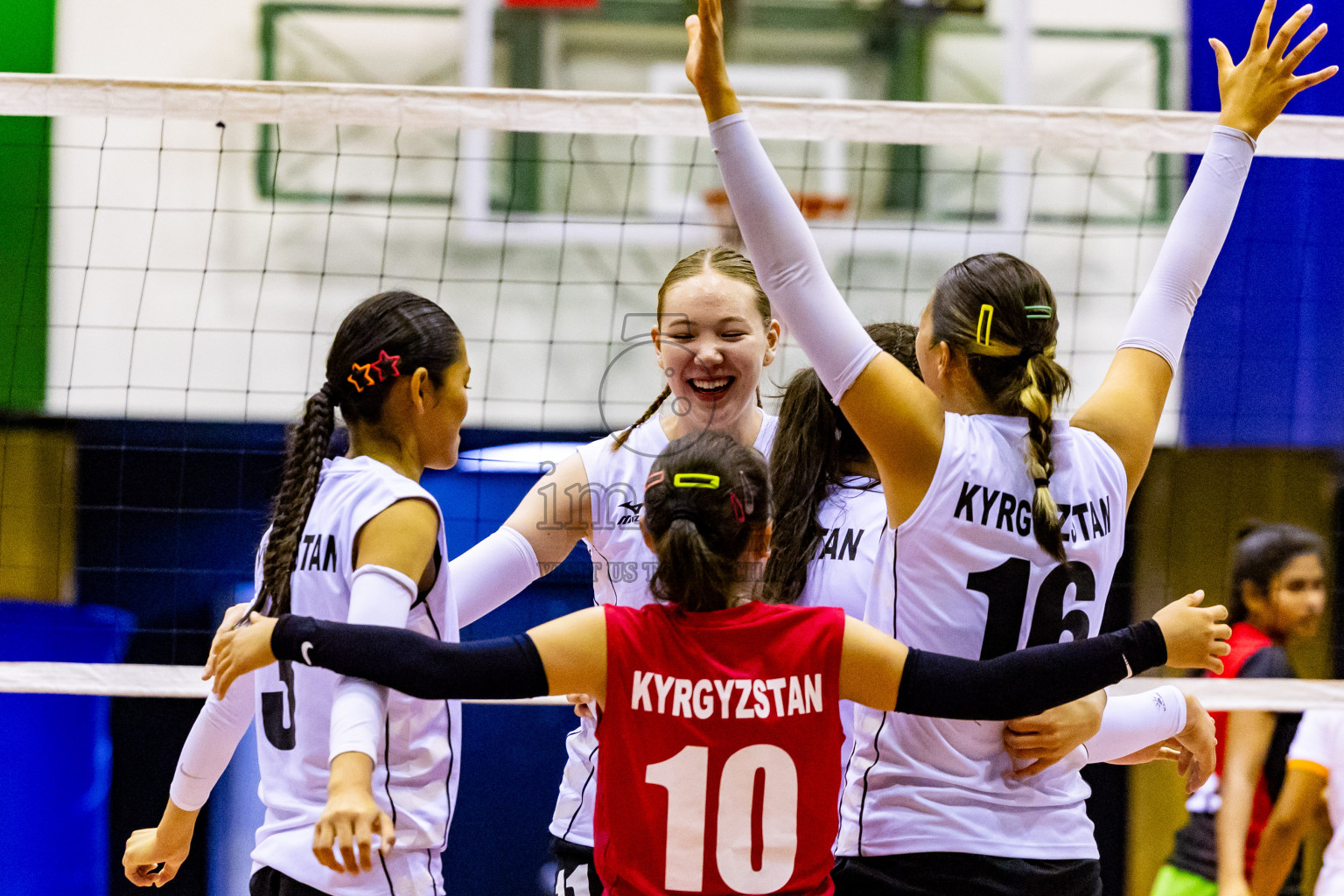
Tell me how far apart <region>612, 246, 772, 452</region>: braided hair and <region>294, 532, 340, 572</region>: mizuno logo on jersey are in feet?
2.14

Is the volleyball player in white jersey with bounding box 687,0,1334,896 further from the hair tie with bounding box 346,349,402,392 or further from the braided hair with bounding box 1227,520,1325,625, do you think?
the braided hair with bounding box 1227,520,1325,625

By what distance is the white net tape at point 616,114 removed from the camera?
305 cm

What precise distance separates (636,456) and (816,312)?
715 millimetres

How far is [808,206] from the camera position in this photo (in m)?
5.70

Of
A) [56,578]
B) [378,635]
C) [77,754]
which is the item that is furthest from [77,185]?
[378,635]

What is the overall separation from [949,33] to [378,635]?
18.3ft

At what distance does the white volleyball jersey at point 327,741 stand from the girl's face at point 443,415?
0.11 meters

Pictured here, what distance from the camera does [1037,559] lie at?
5.26 ft

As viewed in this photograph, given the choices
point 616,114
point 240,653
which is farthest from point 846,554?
point 616,114

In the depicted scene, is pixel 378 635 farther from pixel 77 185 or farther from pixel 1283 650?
pixel 77 185

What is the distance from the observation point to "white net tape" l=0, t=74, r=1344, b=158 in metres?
3.05

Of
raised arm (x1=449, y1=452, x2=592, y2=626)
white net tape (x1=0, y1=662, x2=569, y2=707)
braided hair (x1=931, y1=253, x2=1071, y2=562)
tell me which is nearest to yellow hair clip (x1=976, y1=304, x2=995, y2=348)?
braided hair (x1=931, y1=253, x2=1071, y2=562)

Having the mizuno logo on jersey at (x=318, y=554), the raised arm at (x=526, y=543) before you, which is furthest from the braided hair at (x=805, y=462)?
the mizuno logo on jersey at (x=318, y=554)

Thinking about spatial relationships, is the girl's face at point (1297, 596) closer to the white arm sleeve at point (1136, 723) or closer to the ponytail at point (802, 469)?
the white arm sleeve at point (1136, 723)
